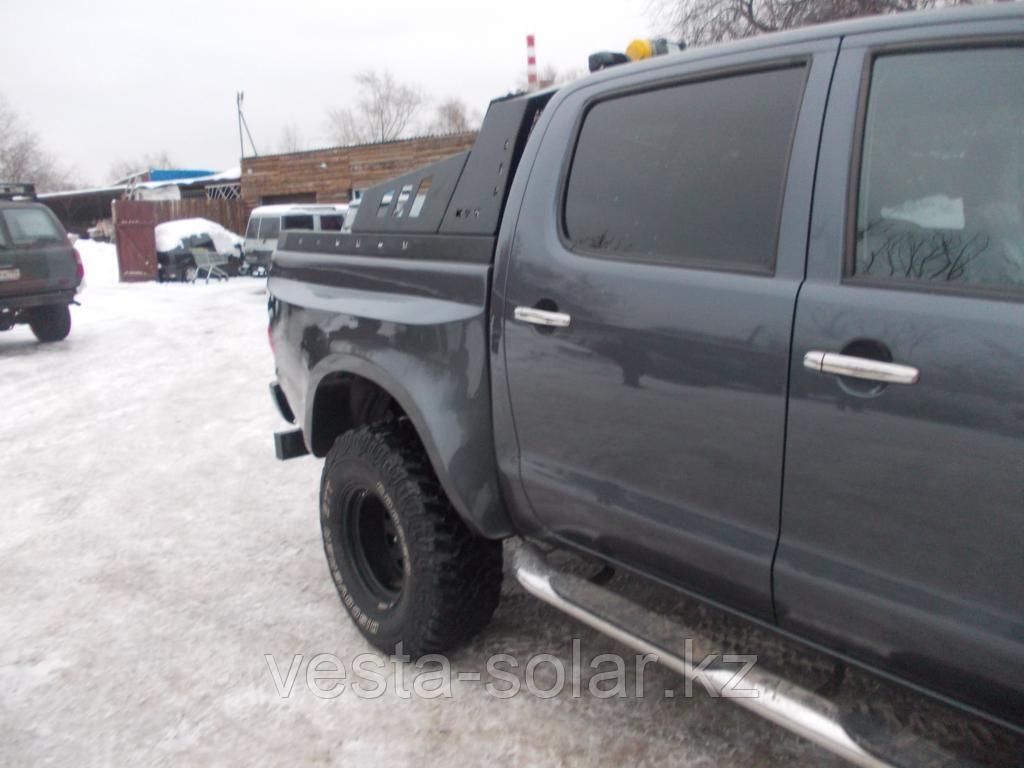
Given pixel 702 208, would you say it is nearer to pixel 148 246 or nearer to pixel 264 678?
pixel 264 678

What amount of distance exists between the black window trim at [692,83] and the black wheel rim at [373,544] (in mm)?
1327

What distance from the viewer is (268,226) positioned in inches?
845

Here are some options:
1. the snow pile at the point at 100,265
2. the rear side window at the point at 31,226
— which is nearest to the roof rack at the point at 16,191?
the rear side window at the point at 31,226

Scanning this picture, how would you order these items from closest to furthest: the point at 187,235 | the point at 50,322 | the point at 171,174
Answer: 1. the point at 50,322
2. the point at 187,235
3. the point at 171,174

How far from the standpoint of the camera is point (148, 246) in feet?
76.3

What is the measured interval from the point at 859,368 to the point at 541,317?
90 cm

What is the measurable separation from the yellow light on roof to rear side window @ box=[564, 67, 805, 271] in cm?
34

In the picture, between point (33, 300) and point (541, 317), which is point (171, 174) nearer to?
point (33, 300)

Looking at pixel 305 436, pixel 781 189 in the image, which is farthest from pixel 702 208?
pixel 305 436

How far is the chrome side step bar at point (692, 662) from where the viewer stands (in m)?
1.74

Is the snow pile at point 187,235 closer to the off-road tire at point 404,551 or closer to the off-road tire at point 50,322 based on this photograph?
the off-road tire at point 50,322

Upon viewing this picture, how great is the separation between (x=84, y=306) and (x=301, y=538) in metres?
13.3

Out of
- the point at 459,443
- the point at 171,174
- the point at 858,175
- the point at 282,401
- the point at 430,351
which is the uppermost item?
the point at 171,174

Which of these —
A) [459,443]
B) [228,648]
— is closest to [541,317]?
[459,443]
